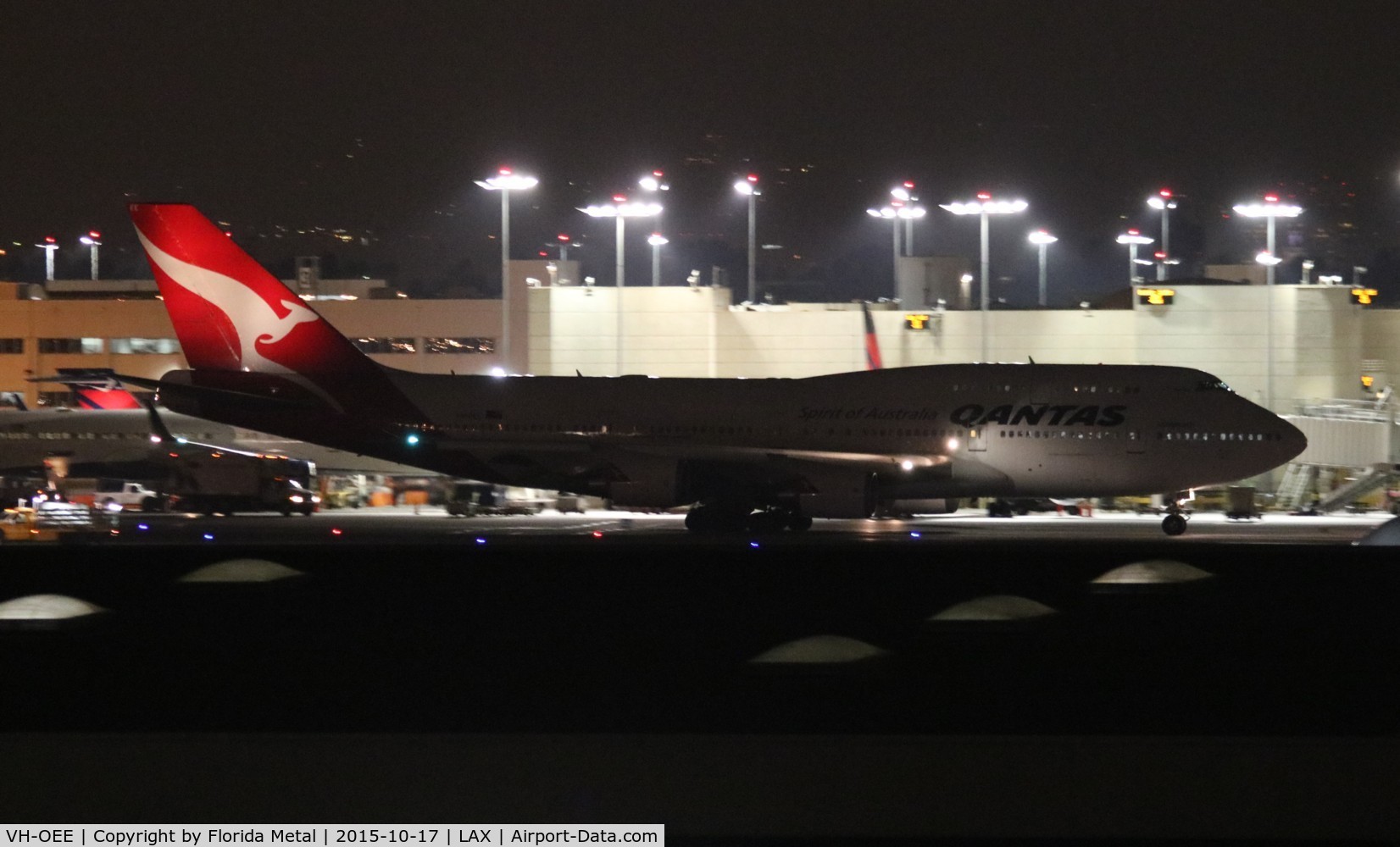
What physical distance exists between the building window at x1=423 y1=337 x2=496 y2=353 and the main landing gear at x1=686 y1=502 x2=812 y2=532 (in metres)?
42.2

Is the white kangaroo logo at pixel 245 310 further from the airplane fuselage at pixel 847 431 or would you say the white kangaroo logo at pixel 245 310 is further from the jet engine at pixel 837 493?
the jet engine at pixel 837 493

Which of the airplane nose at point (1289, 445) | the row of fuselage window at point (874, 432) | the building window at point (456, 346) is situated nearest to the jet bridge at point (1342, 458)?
the airplane nose at point (1289, 445)

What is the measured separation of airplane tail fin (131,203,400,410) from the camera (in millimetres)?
38969

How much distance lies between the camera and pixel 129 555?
52.5 feet

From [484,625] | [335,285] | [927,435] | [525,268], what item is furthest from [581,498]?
[335,285]

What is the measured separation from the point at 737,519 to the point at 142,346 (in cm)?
5608

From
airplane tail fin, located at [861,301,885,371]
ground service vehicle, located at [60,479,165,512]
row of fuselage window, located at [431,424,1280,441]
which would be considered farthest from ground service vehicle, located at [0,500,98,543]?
airplane tail fin, located at [861,301,885,371]

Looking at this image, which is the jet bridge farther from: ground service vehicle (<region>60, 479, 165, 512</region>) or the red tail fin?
ground service vehicle (<region>60, 479, 165, 512</region>)

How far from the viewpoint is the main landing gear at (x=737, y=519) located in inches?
1454

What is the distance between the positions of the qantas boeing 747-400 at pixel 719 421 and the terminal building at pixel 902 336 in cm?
1925

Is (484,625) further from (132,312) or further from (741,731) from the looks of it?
(132,312)

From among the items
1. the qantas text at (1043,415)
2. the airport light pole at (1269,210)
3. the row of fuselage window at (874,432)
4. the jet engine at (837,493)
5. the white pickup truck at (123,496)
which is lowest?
the white pickup truck at (123,496)

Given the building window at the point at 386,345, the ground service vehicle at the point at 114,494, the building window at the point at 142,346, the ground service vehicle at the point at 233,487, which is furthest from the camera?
the building window at the point at 142,346

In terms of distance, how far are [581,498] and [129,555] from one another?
36.2 metres
